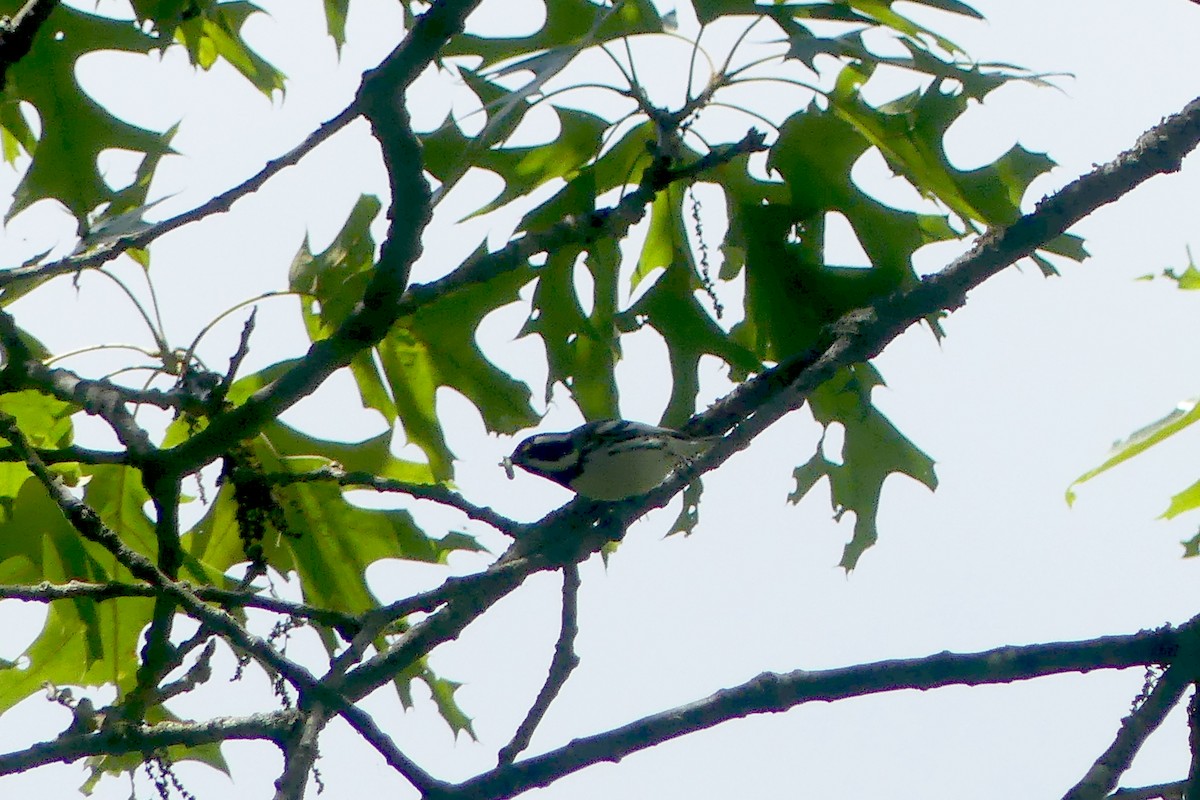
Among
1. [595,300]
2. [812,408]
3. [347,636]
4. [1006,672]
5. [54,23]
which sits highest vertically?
[54,23]

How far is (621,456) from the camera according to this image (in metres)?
3.93

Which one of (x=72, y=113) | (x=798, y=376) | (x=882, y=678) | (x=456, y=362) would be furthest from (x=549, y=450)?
(x=882, y=678)

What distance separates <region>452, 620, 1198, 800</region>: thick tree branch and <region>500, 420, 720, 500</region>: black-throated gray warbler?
1416 millimetres

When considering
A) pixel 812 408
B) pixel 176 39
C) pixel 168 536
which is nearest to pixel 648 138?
pixel 812 408

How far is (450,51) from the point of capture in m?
3.88

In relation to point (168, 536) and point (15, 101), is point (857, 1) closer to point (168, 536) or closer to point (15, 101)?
point (168, 536)

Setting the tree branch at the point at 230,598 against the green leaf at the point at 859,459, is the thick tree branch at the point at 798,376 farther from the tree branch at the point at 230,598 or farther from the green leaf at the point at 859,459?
the green leaf at the point at 859,459

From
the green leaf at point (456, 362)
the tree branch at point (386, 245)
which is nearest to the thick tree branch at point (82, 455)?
the tree branch at point (386, 245)

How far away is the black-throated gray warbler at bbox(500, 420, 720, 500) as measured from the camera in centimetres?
383

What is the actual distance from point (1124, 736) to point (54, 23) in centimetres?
341

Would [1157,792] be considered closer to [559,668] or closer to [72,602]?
[559,668]

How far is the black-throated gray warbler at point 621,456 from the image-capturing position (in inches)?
151

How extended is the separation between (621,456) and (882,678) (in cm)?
175

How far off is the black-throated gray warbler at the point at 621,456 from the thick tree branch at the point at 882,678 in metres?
1.42
